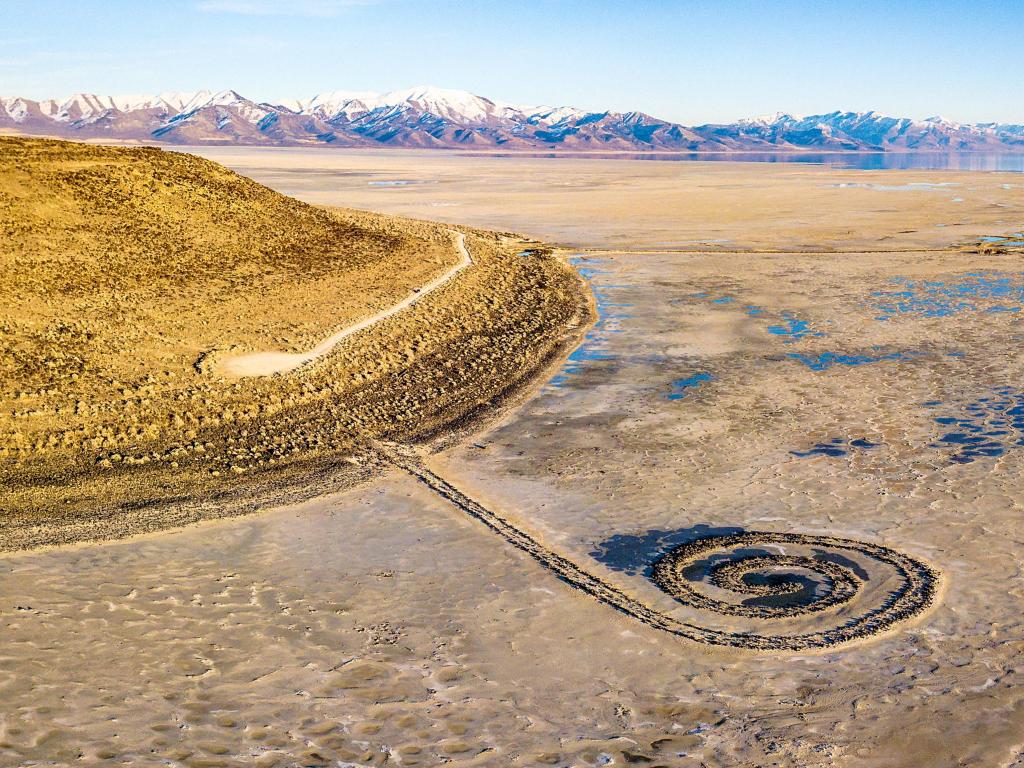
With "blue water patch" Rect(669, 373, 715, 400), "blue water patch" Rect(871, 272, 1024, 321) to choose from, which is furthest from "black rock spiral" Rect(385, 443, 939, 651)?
"blue water patch" Rect(871, 272, 1024, 321)

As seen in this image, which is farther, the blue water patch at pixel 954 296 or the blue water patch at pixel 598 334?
the blue water patch at pixel 954 296

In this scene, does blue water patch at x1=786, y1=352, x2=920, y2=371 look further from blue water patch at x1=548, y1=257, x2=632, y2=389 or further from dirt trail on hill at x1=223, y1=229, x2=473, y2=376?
dirt trail on hill at x1=223, y1=229, x2=473, y2=376

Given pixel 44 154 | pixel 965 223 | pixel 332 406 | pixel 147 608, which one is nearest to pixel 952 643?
pixel 147 608

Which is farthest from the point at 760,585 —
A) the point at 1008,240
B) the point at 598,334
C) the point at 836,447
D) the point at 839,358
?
the point at 1008,240

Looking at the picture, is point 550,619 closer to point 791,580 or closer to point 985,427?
point 791,580

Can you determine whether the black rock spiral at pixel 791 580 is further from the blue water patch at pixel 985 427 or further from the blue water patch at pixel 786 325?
the blue water patch at pixel 786 325

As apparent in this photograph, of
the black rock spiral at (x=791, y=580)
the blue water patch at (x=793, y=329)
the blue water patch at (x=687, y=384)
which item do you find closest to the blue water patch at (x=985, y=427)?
the black rock spiral at (x=791, y=580)
